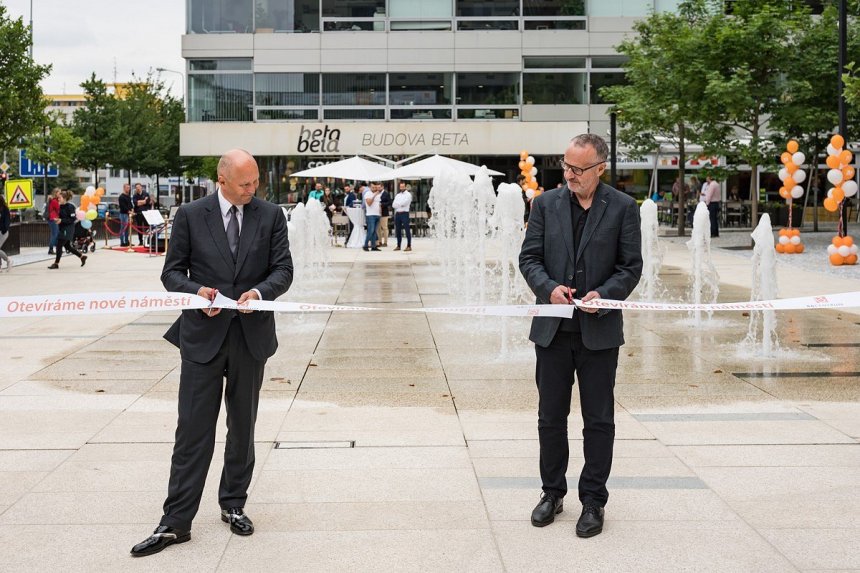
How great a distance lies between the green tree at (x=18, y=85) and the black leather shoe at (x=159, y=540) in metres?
21.3

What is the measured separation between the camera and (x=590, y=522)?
5102mm

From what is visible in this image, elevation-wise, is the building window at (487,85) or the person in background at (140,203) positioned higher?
the building window at (487,85)

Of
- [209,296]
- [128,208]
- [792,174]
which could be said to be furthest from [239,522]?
[128,208]

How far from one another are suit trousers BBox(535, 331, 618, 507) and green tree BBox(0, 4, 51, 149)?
21.6 meters

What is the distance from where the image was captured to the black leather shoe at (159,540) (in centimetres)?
484

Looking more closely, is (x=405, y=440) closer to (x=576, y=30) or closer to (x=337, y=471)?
(x=337, y=471)

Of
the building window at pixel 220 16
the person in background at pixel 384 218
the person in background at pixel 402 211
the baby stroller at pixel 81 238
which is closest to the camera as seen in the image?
the baby stroller at pixel 81 238

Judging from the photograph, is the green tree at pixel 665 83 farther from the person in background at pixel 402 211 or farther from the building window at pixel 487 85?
the building window at pixel 487 85

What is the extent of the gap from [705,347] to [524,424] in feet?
14.3

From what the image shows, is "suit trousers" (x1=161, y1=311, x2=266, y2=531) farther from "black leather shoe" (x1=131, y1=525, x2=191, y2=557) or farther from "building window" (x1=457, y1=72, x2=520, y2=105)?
"building window" (x1=457, y1=72, x2=520, y2=105)

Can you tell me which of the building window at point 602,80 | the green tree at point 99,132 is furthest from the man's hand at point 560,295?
the green tree at point 99,132

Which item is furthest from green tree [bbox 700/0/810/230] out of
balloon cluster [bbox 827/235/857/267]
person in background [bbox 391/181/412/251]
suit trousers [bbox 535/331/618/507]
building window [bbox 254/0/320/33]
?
suit trousers [bbox 535/331/618/507]

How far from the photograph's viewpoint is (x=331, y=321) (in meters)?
13.9

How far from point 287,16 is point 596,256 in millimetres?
41513
